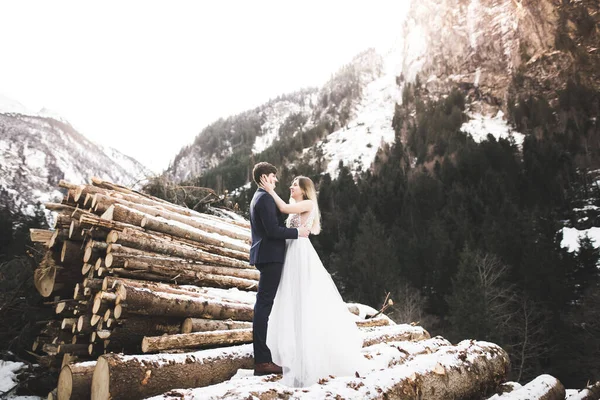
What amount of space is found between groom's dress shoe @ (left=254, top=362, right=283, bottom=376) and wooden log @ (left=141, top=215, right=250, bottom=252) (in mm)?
2929

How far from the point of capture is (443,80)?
6744cm

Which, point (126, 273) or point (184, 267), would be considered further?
point (184, 267)

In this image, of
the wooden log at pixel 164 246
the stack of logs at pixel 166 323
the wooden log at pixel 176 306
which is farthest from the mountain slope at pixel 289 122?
the wooden log at pixel 176 306

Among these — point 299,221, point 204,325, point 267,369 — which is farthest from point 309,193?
point 204,325

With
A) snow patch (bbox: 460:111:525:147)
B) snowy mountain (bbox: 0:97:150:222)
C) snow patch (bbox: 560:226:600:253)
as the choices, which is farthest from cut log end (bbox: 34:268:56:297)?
snow patch (bbox: 460:111:525:147)

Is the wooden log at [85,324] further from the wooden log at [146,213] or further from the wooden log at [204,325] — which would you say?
the wooden log at [146,213]

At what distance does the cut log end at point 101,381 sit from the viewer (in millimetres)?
2836

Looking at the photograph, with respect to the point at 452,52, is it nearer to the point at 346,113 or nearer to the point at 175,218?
the point at 346,113

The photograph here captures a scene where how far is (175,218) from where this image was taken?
250 inches

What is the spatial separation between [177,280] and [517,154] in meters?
49.0

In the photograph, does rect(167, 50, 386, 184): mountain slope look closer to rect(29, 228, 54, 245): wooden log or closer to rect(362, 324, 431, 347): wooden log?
rect(29, 228, 54, 245): wooden log

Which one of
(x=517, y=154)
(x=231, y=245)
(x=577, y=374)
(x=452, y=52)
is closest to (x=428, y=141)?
(x=517, y=154)

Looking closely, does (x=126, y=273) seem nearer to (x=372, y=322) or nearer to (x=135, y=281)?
(x=135, y=281)

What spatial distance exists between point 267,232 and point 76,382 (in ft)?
6.57
